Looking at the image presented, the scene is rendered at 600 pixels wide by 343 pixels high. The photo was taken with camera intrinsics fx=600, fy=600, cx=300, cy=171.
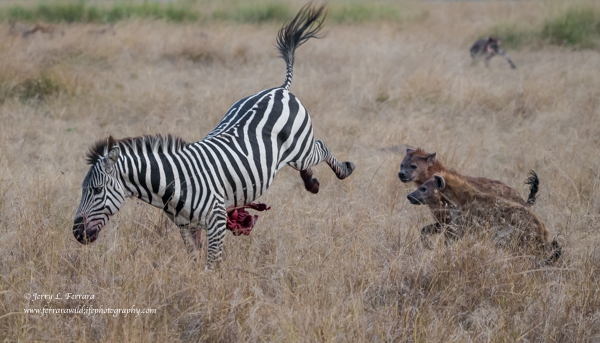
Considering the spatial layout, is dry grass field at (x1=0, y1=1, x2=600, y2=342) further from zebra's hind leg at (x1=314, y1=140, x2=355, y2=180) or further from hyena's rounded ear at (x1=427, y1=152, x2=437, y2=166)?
hyena's rounded ear at (x1=427, y1=152, x2=437, y2=166)

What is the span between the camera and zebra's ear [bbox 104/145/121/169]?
160 inches

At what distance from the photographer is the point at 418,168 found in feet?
19.3

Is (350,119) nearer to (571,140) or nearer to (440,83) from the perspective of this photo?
(440,83)

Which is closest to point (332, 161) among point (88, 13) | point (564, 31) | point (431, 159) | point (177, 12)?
point (431, 159)

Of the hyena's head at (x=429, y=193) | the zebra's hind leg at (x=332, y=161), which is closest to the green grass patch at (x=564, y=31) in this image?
the zebra's hind leg at (x=332, y=161)

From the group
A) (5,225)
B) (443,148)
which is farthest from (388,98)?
(5,225)

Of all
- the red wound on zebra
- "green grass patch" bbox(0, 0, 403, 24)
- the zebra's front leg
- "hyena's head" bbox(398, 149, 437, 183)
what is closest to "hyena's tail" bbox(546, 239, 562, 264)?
"hyena's head" bbox(398, 149, 437, 183)

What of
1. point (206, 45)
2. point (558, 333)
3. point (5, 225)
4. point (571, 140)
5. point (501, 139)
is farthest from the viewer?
point (206, 45)

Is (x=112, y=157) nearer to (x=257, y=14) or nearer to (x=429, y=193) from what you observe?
(x=429, y=193)

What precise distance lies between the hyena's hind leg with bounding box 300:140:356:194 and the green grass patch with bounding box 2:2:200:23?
12764 millimetres

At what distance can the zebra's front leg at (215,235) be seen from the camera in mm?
4410

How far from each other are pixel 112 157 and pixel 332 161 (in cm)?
256

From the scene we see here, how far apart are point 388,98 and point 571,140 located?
3.03 meters

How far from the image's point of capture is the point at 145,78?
36.3 feet
